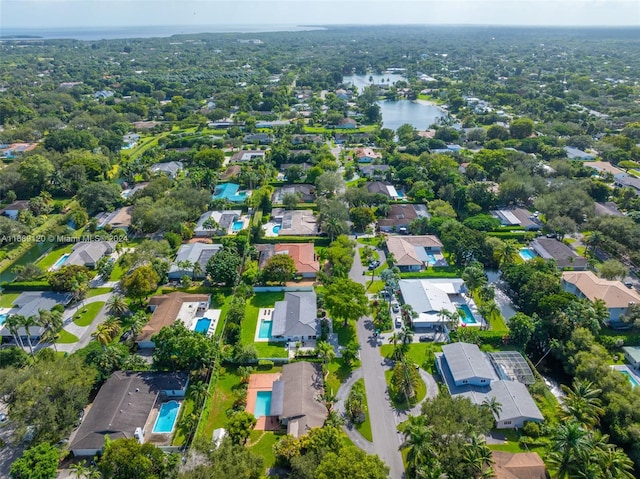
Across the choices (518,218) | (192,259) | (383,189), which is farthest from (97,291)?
(518,218)

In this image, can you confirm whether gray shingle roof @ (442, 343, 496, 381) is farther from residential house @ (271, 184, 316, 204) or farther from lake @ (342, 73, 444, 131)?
lake @ (342, 73, 444, 131)

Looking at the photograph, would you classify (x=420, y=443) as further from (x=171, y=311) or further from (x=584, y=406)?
(x=171, y=311)

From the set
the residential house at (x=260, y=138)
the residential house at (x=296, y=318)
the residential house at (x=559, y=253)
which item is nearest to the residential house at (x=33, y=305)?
the residential house at (x=296, y=318)

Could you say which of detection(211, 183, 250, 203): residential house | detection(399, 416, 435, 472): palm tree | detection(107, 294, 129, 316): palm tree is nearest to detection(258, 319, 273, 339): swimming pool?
detection(107, 294, 129, 316): palm tree

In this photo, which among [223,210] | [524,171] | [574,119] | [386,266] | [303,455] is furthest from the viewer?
[574,119]

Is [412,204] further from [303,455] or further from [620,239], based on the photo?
[303,455]


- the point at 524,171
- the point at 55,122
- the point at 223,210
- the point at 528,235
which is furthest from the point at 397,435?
the point at 55,122
